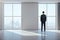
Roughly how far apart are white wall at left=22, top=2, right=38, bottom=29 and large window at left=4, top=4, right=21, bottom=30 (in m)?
1.48

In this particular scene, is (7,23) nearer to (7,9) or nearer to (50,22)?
(7,9)

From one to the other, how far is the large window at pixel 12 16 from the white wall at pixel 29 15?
148 centimetres

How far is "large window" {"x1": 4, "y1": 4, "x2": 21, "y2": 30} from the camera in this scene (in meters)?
23.5

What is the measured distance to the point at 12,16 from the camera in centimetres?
2434

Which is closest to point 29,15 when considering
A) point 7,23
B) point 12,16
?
point 12,16

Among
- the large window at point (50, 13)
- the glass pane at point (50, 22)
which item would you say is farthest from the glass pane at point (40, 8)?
the glass pane at point (50, 22)

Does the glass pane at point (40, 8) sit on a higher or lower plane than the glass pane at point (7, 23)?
higher

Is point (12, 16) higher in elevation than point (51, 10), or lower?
lower

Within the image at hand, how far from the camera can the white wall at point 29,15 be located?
867 inches

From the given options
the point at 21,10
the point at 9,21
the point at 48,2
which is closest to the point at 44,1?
the point at 48,2

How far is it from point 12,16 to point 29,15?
3.61m

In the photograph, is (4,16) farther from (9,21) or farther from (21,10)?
(21,10)

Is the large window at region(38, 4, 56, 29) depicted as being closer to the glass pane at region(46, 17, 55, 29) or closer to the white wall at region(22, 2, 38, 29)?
the glass pane at region(46, 17, 55, 29)

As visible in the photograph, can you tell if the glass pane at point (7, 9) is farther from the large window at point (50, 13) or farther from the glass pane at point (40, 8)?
the large window at point (50, 13)
